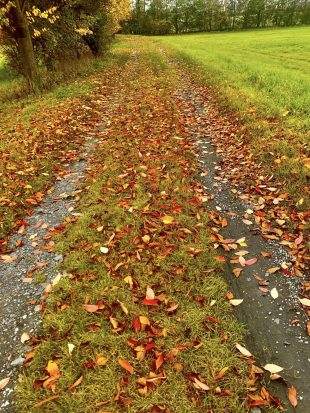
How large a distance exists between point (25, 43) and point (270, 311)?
16237mm

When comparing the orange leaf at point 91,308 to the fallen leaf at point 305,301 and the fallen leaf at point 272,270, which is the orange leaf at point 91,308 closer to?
the fallen leaf at point 272,270

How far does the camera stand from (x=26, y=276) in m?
5.41

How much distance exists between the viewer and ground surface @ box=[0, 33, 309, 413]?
375 cm

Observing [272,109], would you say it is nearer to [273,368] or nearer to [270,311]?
[270,311]

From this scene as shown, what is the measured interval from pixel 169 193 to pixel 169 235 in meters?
1.48

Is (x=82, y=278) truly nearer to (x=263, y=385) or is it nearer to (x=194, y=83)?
(x=263, y=385)

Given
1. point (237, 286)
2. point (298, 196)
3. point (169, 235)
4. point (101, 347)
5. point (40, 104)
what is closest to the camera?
point (101, 347)

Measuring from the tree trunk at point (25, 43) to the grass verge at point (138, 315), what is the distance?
36.8ft

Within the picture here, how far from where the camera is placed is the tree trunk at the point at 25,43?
1559 centimetres

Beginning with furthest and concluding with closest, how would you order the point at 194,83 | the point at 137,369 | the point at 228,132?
the point at 194,83 → the point at 228,132 → the point at 137,369

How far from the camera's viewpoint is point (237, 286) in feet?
16.6

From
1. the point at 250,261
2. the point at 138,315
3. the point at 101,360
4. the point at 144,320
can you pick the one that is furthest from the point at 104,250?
the point at 250,261

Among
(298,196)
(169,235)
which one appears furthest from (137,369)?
(298,196)

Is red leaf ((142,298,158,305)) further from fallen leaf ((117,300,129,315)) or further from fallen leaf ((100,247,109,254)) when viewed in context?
fallen leaf ((100,247,109,254))
